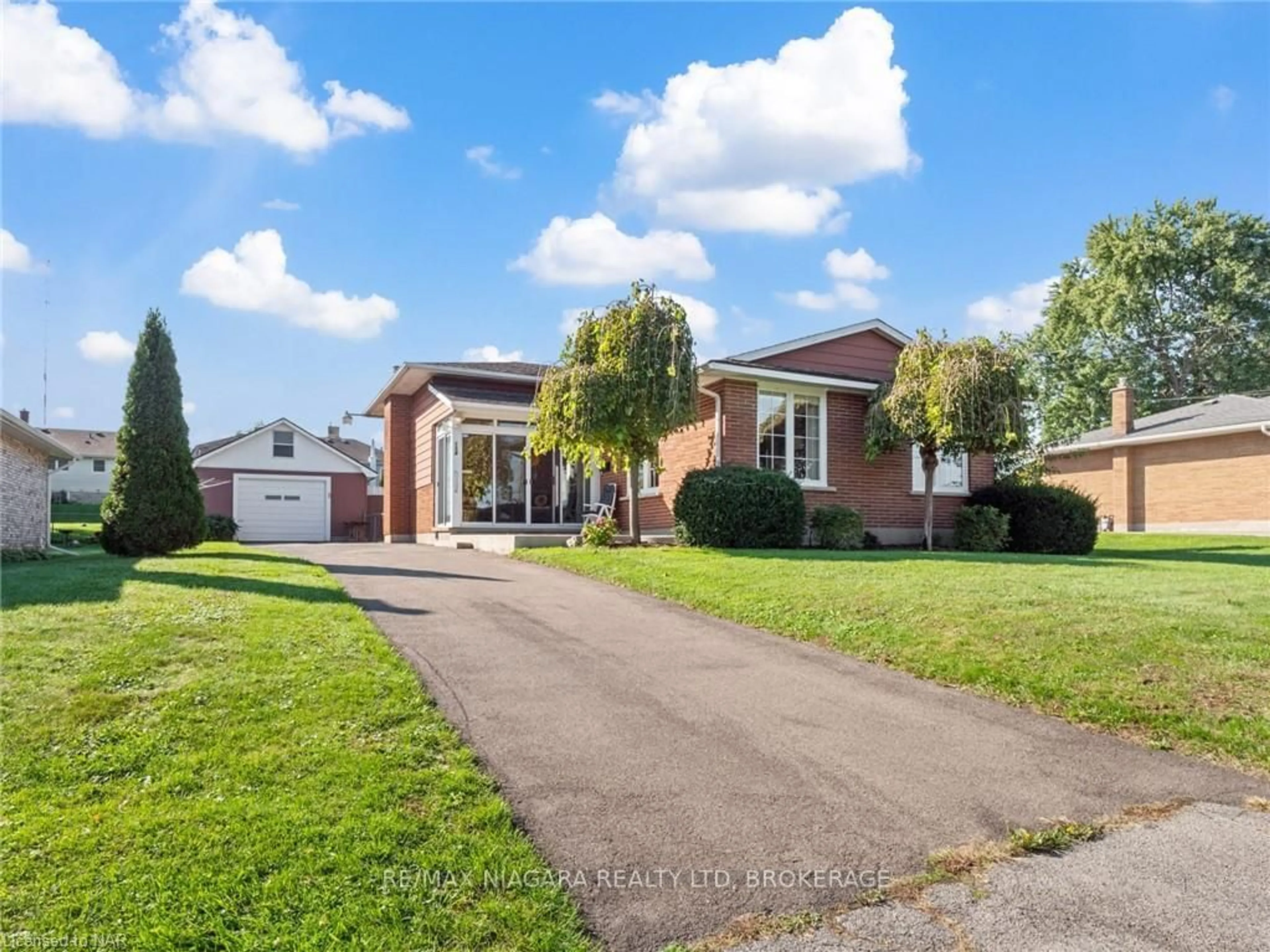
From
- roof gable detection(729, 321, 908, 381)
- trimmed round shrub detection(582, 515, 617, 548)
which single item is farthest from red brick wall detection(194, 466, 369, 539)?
roof gable detection(729, 321, 908, 381)

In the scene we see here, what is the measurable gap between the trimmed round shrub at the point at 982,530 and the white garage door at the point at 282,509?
23.5 meters

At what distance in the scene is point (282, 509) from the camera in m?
30.4

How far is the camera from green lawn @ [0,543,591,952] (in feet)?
8.53

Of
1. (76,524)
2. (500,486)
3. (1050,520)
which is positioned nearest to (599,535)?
(500,486)

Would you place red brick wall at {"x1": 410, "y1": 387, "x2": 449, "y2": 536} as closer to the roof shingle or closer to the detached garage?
the detached garage

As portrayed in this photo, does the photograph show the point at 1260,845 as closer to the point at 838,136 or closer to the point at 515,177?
the point at 838,136

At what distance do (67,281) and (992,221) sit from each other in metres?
16.7

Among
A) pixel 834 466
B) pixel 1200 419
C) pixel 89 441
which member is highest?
pixel 89 441

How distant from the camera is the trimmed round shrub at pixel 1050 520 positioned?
52.6 feet

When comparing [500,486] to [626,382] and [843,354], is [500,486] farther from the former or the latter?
[843,354]

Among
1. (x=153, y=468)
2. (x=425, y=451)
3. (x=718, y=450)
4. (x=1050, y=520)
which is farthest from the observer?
(x=425, y=451)

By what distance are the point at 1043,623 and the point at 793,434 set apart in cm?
908

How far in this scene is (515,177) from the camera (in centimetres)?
1271

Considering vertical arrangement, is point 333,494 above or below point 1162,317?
below
